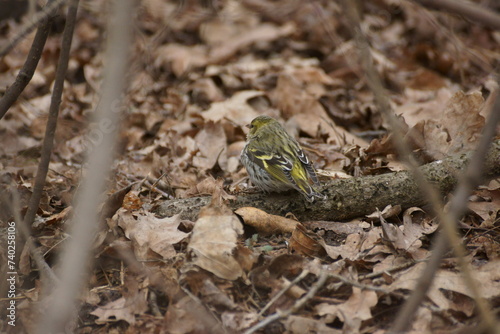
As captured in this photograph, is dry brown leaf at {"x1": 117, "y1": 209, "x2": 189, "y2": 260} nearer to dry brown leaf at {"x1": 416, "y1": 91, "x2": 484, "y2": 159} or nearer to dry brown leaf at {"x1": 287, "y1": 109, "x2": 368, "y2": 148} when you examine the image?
dry brown leaf at {"x1": 416, "y1": 91, "x2": 484, "y2": 159}

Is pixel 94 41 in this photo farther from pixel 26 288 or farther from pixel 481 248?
pixel 481 248

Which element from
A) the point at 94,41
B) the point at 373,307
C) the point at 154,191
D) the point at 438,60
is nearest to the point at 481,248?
the point at 373,307

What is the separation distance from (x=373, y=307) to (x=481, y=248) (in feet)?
3.54

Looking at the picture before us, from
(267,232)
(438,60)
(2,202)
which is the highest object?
(2,202)

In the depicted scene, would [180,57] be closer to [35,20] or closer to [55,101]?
[55,101]

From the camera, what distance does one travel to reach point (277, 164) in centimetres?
465

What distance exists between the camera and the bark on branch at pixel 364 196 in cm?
429

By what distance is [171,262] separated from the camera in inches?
141

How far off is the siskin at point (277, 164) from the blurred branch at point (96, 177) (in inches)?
120

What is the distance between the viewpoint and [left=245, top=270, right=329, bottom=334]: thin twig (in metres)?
3.01

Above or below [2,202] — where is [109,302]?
below

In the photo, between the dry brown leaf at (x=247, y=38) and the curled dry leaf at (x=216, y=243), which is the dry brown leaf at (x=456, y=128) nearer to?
the curled dry leaf at (x=216, y=243)

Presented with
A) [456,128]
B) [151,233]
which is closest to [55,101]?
[151,233]

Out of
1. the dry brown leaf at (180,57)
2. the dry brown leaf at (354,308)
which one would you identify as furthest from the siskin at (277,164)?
the dry brown leaf at (180,57)
